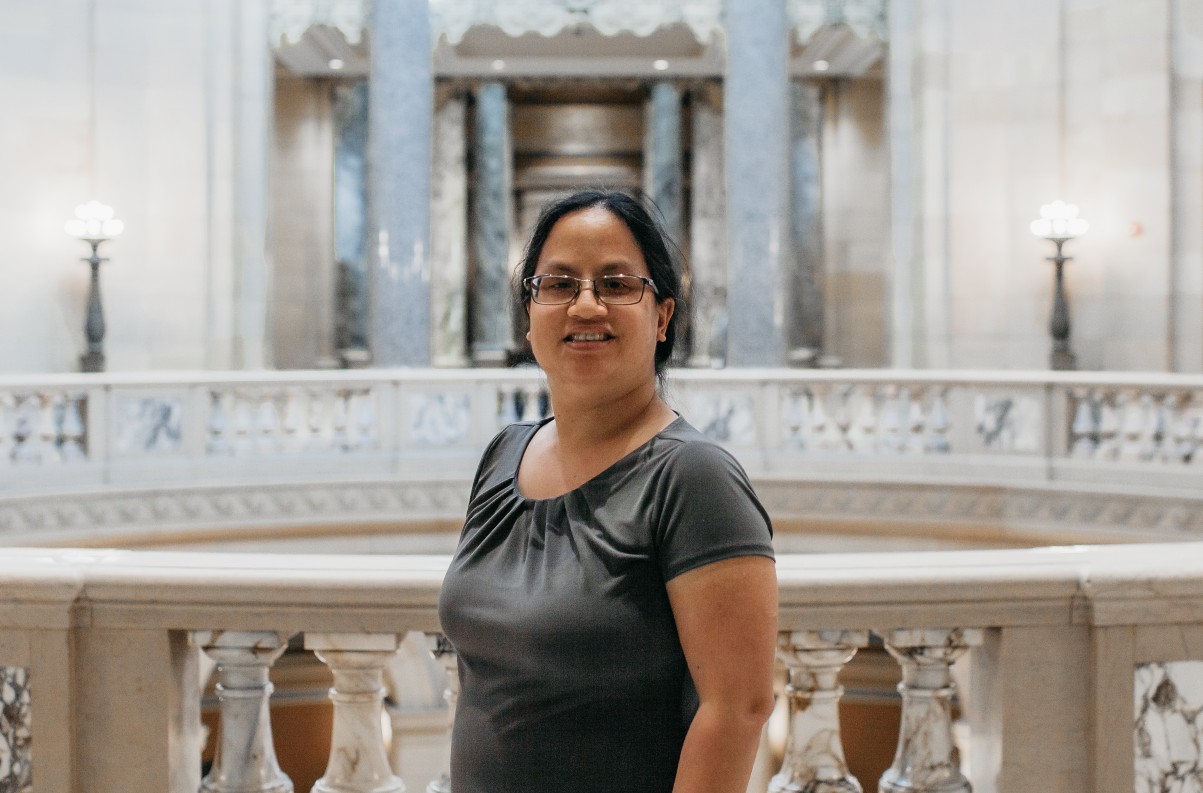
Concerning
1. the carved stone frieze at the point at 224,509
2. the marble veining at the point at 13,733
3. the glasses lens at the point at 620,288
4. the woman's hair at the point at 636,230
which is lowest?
the carved stone frieze at the point at 224,509

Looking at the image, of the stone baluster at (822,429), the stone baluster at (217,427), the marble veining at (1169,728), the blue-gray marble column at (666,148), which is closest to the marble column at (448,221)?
the blue-gray marble column at (666,148)

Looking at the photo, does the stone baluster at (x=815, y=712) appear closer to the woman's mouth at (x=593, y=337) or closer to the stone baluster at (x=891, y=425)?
the woman's mouth at (x=593, y=337)

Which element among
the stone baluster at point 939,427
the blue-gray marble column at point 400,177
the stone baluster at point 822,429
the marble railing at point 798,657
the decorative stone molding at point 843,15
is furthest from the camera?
the decorative stone molding at point 843,15

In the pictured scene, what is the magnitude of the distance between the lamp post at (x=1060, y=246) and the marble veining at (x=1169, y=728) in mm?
14710

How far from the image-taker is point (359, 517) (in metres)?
12.1

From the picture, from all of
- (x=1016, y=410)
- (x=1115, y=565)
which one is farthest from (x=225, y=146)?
(x=1115, y=565)

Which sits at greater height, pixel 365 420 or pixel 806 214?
pixel 806 214

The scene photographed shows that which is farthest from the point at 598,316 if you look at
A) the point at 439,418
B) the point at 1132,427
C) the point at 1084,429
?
the point at 439,418

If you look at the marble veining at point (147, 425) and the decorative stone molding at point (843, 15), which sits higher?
the decorative stone molding at point (843, 15)

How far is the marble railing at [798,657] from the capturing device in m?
2.82

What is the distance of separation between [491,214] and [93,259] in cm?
965

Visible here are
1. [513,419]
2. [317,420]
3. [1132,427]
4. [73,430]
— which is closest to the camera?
[1132,427]

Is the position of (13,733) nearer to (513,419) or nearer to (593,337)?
(593,337)

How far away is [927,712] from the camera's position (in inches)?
115
